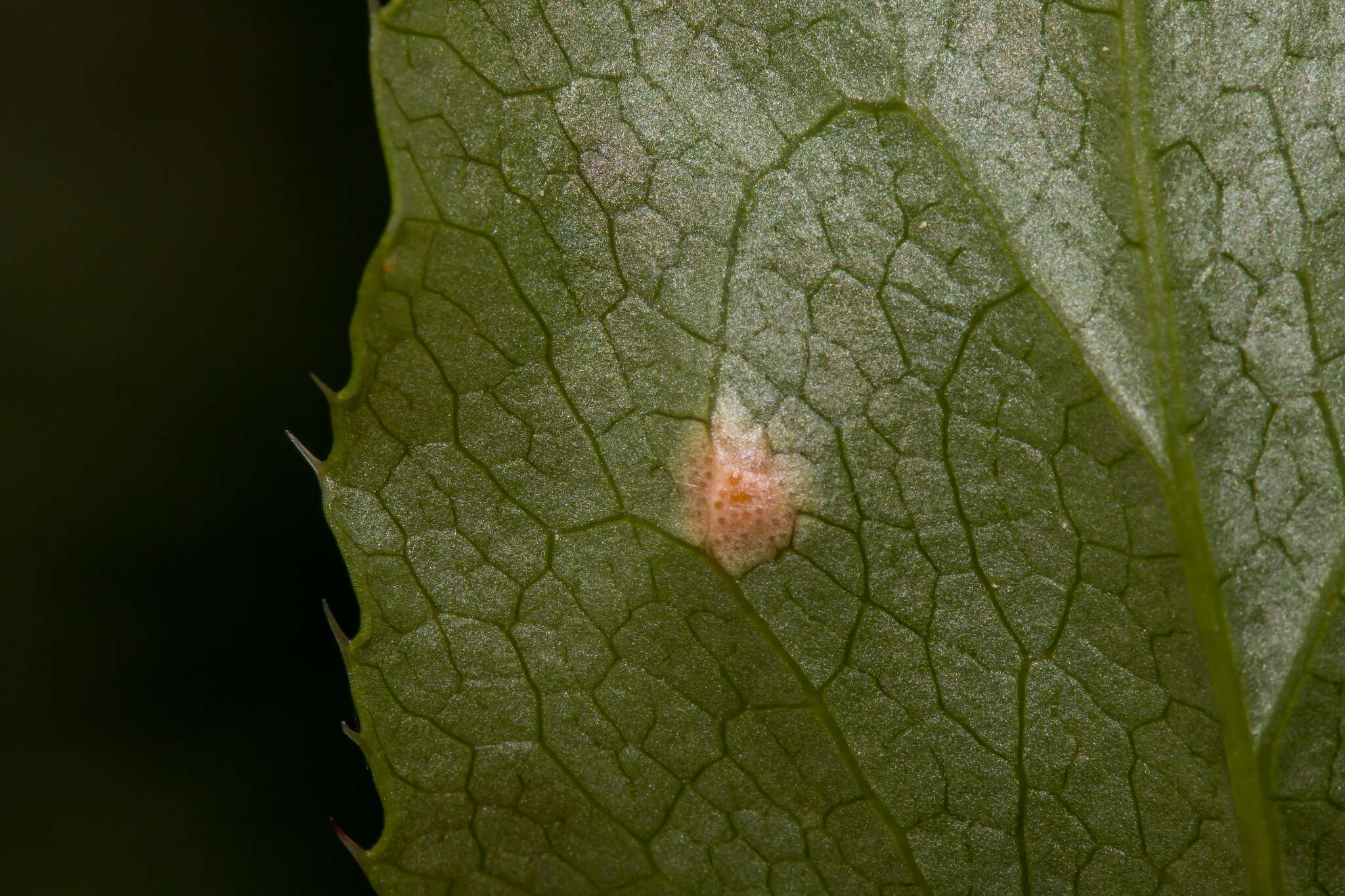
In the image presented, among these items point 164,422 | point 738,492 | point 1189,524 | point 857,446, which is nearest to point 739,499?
point 738,492

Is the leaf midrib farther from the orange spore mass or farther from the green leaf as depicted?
the orange spore mass

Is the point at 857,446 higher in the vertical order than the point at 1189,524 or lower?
lower

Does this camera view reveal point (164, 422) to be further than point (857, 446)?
Yes

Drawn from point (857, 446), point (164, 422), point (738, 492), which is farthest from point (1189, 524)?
point (164, 422)

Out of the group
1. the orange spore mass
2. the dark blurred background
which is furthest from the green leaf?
the dark blurred background

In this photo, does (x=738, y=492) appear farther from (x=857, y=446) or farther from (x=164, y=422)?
(x=164, y=422)

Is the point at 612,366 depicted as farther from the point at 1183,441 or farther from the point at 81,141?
the point at 81,141

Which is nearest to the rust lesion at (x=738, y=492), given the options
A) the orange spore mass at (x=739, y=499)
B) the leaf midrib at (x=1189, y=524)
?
the orange spore mass at (x=739, y=499)

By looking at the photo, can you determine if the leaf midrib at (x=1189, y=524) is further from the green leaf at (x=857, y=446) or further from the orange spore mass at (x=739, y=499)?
the orange spore mass at (x=739, y=499)
